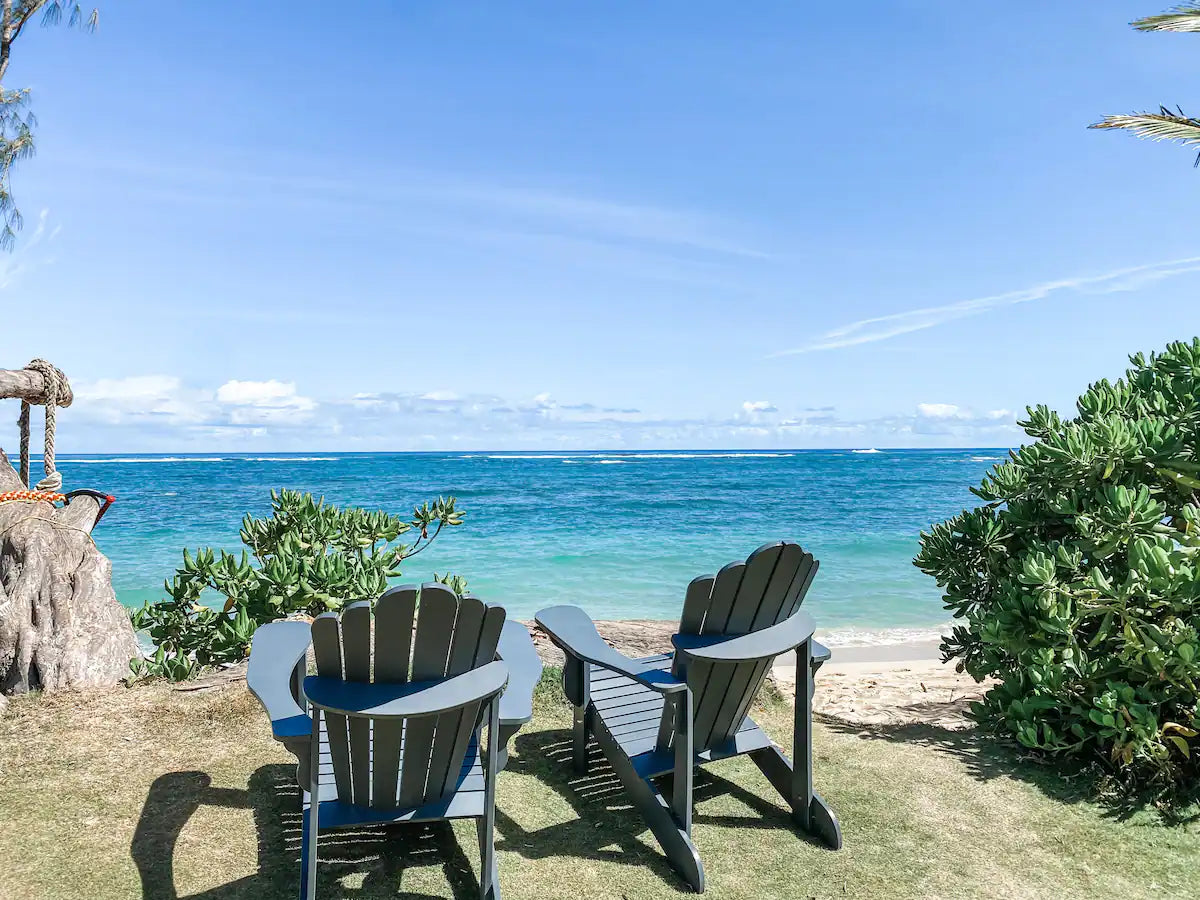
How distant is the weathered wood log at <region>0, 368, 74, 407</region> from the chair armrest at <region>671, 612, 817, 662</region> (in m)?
4.03

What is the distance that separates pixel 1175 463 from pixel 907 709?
7.38ft

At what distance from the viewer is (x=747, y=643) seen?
2.85 meters

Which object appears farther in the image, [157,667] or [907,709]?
[907,709]

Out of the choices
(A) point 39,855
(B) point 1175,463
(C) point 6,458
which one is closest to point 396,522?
(C) point 6,458

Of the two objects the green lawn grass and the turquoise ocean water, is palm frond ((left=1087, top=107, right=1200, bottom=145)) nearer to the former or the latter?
the green lawn grass

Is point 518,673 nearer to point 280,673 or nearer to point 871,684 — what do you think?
point 280,673

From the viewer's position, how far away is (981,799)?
3408 mm

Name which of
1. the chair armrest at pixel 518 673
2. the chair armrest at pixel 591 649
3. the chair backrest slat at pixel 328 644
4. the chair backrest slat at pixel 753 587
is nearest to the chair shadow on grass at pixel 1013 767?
the chair backrest slat at pixel 753 587

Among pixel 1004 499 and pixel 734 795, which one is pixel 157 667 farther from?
pixel 1004 499

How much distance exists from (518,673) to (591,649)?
361 mm

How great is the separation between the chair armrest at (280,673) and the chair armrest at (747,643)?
1276mm

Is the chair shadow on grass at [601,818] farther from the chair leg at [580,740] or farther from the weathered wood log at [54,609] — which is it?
the weathered wood log at [54,609]

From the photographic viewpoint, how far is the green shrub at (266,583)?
4711 mm

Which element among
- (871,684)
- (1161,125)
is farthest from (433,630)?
(1161,125)
